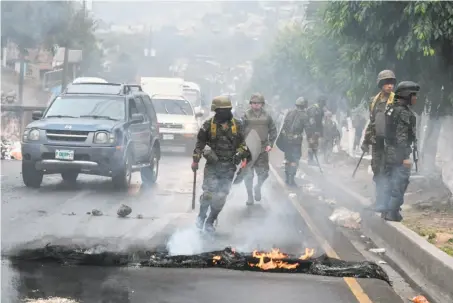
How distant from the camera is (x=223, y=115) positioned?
884cm

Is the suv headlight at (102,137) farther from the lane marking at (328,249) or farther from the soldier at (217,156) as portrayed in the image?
the soldier at (217,156)

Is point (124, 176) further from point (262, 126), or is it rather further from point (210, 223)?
point (210, 223)

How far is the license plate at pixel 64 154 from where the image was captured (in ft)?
42.9

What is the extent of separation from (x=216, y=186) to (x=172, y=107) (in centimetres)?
1651

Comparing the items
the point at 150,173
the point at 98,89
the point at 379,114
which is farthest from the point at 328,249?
the point at 98,89

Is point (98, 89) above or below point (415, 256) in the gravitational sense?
above

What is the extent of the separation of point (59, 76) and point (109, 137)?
141 ft

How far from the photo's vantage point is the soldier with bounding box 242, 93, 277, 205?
1253 cm

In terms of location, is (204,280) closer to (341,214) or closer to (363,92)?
(341,214)

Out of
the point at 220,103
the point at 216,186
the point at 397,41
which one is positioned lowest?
the point at 216,186

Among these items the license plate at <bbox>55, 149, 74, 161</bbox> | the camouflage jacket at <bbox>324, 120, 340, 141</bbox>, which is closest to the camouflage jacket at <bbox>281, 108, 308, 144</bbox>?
the license plate at <bbox>55, 149, 74, 161</bbox>

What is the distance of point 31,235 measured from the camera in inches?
336

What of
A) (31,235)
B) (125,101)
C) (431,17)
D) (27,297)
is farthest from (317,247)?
(125,101)

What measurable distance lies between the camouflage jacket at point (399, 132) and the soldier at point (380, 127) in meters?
0.53
